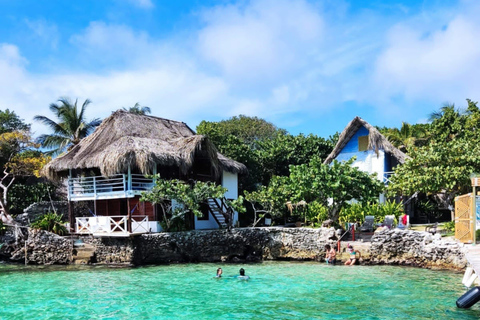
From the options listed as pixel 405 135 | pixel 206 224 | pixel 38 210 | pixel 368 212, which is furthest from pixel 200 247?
pixel 405 135

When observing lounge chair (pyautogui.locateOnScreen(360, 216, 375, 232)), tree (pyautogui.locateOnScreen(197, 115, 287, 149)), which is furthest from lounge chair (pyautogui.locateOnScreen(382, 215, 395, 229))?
tree (pyautogui.locateOnScreen(197, 115, 287, 149))

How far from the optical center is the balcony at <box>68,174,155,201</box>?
18953mm

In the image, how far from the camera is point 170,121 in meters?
24.7

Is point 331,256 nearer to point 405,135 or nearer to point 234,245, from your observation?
point 234,245

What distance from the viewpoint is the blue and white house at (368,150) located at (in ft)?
79.6

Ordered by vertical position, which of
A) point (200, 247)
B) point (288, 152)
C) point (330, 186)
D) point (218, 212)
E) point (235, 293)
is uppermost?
point (288, 152)

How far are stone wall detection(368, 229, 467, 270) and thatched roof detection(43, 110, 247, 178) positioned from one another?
7.59m

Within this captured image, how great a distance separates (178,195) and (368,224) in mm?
8696

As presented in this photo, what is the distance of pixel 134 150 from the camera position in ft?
60.8

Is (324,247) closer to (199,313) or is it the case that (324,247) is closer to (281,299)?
(281,299)

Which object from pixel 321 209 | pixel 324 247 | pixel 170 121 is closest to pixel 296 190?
pixel 324 247

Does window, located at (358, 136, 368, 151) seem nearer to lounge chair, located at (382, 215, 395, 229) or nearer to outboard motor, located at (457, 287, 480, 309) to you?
lounge chair, located at (382, 215, 395, 229)

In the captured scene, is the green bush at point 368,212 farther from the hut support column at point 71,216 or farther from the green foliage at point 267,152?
the hut support column at point 71,216

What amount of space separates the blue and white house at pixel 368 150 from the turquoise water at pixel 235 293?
9.09 m
